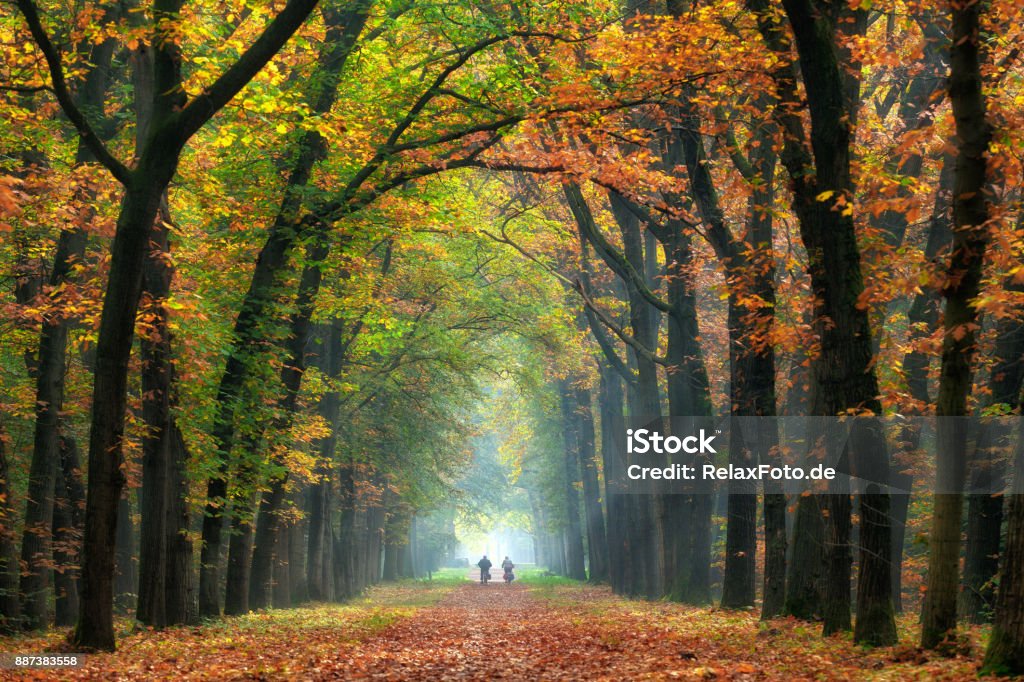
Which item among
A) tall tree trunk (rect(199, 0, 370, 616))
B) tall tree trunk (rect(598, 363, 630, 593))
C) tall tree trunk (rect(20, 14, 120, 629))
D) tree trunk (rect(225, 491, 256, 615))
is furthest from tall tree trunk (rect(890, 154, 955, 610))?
tall tree trunk (rect(20, 14, 120, 629))

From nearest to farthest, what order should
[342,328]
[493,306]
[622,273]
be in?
[622,273] < [342,328] < [493,306]

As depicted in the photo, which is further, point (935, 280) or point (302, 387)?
point (302, 387)

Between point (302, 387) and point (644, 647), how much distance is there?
1318cm

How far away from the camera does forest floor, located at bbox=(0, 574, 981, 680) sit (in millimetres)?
10406

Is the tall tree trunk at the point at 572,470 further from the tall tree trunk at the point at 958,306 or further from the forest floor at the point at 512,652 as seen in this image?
the tall tree trunk at the point at 958,306

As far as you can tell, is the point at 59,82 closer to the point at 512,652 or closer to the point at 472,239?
the point at 512,652

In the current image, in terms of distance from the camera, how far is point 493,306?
32219 mm

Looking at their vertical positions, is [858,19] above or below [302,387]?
above

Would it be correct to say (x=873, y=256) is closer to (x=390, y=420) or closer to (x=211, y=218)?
(x=211, y=218)

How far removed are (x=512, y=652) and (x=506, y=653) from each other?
0.20 meters

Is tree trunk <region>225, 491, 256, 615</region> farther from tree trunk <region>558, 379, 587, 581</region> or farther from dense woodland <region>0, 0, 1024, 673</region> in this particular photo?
tree trunk <region>558, 379, 587, 581</region>

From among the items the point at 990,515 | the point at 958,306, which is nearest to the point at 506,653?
the point at 990,515

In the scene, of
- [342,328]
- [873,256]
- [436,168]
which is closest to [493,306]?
[342,328]

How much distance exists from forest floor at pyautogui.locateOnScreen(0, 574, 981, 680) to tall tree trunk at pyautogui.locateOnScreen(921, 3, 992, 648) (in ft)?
2.81
